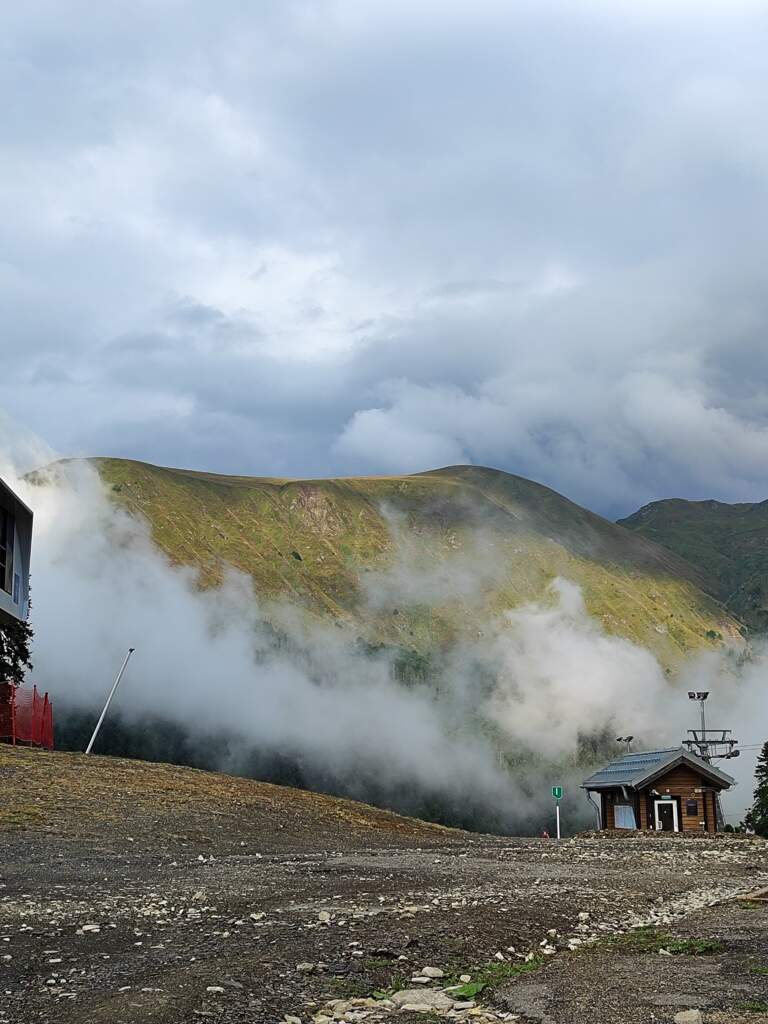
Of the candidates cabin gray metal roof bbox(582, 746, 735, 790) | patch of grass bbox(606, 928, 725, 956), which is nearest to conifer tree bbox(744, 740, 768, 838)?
cabin gray metal roof bbox(582, 746, 735, 790)

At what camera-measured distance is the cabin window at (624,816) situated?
58375 millimetres

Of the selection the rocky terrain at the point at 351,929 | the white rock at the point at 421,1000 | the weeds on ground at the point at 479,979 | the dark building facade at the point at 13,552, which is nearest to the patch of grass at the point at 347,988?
the rocky terrain at the point at 351,929

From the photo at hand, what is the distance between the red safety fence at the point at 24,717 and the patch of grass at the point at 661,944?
122 ft

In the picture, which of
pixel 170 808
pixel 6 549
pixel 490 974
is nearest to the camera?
pixel 490 974

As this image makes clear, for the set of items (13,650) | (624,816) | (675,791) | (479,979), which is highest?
(13,650)

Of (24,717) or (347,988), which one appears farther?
(24,717)

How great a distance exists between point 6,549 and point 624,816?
35.6 m

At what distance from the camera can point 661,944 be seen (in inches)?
497

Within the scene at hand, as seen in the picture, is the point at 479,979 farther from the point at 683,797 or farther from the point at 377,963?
the point at 683,797

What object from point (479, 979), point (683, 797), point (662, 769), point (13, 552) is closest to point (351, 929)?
point (479, 979)

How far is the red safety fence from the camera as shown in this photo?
45906 millimetres

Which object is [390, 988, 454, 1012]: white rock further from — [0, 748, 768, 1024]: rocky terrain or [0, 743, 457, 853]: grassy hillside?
[0, 743, 457, 853]: grassy hillside

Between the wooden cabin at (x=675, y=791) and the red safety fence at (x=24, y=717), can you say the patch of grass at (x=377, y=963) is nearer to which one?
the red safety fence at (x=24, y=717)

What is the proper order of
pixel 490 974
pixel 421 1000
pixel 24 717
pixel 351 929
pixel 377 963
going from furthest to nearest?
pixel 24 717 → pixel 351 929 → pixel 377 963 → pixel 490 974 → pixel 421 1000
